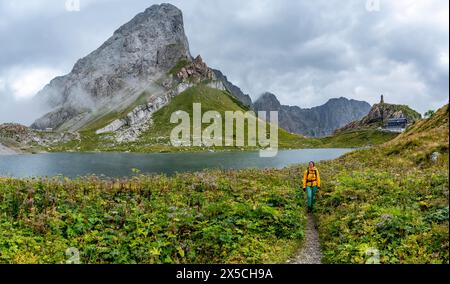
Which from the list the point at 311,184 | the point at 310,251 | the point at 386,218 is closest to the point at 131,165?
the point at 311,184

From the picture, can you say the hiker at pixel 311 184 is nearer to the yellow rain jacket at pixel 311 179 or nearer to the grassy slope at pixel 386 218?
the yellow rain jacket at pixel 311 179

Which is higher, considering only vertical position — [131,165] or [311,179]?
[131,165]

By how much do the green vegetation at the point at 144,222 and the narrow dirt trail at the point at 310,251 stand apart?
40cm

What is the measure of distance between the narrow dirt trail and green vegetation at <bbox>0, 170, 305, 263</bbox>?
15.9 inches

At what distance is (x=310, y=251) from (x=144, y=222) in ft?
24.6

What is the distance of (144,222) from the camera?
16594 millimetres

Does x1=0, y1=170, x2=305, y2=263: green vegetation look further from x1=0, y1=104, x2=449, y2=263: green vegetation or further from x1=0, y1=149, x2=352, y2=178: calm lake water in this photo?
x1=0, y1=149, x2=352, y2=178: calm lake water

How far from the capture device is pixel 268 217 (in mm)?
17844

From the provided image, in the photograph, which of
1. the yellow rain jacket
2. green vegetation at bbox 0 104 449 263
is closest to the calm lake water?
green vegetation at bbox 0 104 449 263

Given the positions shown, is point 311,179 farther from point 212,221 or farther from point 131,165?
point 131,165

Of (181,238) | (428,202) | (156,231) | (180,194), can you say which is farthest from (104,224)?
(428,202)

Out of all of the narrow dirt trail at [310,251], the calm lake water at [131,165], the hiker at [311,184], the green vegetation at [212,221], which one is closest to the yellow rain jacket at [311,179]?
the hiker at [311,184]

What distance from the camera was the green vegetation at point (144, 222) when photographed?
44.9 feet
